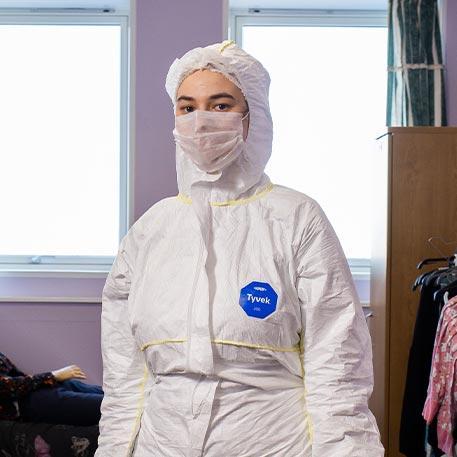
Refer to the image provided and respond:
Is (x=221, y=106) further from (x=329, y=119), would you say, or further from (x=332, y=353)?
(x=329, y=119)

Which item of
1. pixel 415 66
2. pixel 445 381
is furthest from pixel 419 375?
pixel 415 66

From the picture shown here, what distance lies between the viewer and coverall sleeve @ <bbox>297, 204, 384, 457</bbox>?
1240 mm

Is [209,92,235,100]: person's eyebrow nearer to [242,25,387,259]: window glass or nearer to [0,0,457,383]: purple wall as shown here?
[0,0,457,383]: purple wall

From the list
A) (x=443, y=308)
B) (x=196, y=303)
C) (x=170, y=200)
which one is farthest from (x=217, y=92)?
(x=443, y=308)

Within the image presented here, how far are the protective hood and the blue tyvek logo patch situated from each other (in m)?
0.19

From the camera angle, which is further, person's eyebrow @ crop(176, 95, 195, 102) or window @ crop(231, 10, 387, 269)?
window @ crop(231, 10, 387, 269)

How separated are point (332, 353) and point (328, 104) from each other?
3.09m

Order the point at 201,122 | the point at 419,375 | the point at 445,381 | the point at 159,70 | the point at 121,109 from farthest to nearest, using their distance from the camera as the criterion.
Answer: the point at 121,109 < the point at 159,70 < the point at 419,375 < the point at 445,381 < the point at 201,122

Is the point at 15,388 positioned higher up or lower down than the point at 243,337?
lower down

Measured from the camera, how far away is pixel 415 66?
386 cm

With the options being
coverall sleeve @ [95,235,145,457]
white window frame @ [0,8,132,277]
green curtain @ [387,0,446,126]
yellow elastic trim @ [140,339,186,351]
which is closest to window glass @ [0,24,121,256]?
white window frame @ [0,8,132,277]

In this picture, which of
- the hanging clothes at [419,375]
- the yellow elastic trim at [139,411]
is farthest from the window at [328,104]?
the yellow elastic trim at [139,411]

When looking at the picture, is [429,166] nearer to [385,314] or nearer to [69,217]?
[385,314]

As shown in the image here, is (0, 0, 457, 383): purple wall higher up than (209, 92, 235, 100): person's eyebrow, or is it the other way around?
(0, 0, 457, 383): purple wall
